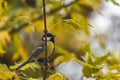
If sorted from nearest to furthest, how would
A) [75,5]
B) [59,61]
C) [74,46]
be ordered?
[59,61]
[75,5]
[74,46]

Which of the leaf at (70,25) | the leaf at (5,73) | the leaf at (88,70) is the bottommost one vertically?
the leaf at (88,70)

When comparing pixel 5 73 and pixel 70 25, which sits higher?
pixel 70 25

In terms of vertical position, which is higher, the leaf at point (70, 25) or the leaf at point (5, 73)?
the leaf at point (70, 25)

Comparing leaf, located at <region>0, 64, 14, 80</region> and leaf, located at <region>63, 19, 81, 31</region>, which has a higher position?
leaf, located at <region>63, 19, 81, 31</region>

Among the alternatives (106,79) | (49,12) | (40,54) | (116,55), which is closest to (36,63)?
(40,54)

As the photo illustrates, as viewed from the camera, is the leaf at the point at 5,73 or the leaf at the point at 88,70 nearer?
the leaf at the point at 5,73

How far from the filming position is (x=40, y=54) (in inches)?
52.1

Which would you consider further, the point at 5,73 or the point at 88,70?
the point at 88,70

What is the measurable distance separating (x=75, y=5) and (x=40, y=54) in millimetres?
681

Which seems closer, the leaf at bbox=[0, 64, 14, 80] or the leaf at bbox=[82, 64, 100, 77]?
the leaf at bbox=[0, 64, 14, 80]

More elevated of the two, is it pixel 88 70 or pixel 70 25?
pixel 70 25

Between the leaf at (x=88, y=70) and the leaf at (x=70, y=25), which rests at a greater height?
the leaf at (x=70, y=25)

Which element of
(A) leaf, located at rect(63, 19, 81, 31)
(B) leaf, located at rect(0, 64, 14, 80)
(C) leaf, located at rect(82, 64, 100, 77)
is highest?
(A) leaf, located at rect(63, 19, 81, 31)

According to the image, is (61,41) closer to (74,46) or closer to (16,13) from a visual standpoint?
(74,46)
